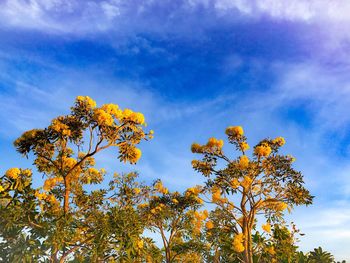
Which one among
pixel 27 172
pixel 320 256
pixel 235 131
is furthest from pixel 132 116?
pixel 320 256

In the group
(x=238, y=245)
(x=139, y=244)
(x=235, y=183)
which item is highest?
(x=235, y=183)

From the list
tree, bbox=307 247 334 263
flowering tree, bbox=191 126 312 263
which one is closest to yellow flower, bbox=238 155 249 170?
flowering tree, bbox=191 126 312 263

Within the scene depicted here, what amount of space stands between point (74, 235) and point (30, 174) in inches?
114

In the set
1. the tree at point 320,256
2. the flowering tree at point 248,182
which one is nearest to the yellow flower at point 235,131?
the flowering tree at point 248,182

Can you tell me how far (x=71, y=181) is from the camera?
16.8 meters

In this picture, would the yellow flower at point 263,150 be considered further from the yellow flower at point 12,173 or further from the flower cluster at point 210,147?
the yellow flower at point 12,173

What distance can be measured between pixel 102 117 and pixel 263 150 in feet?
25.8

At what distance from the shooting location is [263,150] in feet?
61.2

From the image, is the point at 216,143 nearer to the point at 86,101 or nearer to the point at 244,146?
the point at 244,146

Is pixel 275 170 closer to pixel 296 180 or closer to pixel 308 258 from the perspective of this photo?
pixel 296 180

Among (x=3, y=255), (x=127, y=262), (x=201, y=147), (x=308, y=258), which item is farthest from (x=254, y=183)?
(x=308, y=258)

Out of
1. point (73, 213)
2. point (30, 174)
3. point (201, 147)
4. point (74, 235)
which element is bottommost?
point (74, 235)

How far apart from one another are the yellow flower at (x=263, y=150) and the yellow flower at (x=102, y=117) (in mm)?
7372

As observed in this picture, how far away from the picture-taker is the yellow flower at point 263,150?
733 inches
